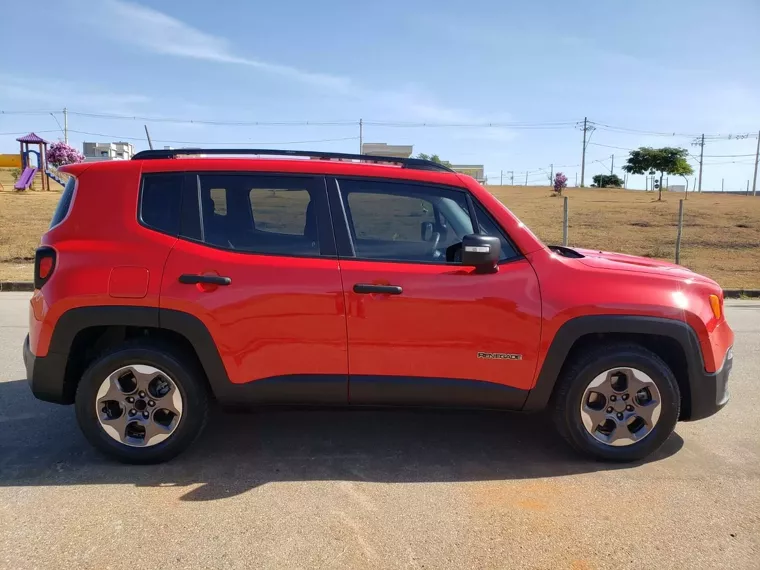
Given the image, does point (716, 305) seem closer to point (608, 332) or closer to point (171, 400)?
point (608, 332)

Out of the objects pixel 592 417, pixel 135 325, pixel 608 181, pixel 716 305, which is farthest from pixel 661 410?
pixel 608 181

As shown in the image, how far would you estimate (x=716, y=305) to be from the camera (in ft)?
11.9

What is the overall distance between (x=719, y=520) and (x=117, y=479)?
3.20m

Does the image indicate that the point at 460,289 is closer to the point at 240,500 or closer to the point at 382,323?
the point at 382,323

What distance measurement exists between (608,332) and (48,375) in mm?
3295

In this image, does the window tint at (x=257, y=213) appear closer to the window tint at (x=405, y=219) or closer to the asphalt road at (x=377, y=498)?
the window tint at (x=405, y=219)

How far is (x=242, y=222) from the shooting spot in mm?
3555

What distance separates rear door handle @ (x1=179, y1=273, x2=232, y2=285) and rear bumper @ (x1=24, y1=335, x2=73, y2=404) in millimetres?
888

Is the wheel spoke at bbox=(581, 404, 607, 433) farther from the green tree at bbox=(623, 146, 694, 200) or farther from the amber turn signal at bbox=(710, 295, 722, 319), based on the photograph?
the green tree at bbox=(623, 146, 694, 200)

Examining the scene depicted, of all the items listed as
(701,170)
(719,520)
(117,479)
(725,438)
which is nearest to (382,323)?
(117,479)

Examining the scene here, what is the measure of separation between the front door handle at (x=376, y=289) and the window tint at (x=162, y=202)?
1.12 m

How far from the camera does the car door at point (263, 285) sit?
11.0 feet

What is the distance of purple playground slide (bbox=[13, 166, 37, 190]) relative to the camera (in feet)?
107

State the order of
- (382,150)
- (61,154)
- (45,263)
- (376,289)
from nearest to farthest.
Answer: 1. (376,289)
2. (45,263)
3. (382,150)
4. (61,154)
